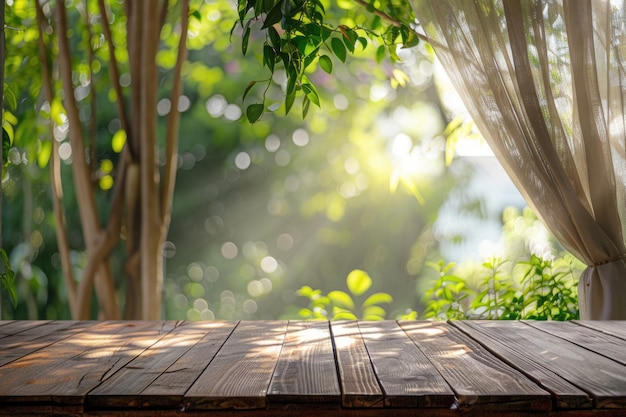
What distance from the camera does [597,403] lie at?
947 mm

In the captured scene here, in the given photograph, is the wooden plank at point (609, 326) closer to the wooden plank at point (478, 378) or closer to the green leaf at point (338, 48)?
the wooden plank at point (478, 378)

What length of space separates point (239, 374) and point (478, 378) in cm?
38

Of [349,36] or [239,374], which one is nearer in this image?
[239,374]

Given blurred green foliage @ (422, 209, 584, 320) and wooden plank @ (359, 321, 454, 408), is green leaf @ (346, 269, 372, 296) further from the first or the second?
wooden plank @ (359, 321, 454, 408)

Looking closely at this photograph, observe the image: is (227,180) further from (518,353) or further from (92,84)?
(518,353)

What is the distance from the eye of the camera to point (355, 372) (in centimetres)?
111

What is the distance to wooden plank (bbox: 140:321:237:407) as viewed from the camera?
3.16 ft

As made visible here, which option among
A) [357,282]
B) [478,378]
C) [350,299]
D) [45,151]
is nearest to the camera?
[478,378]

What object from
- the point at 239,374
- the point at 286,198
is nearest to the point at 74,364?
the point at 239,374

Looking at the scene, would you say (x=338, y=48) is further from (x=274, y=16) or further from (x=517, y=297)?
(x=517, y=297)

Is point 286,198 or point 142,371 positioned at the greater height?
point 286,198

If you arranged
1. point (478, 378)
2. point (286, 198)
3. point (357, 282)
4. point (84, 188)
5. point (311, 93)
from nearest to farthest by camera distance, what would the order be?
point (478, 378) < point (311, 93) < point (357, 282) < point (84, 188) < point (286, 198)

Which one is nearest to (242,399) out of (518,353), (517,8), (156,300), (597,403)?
(597,403)

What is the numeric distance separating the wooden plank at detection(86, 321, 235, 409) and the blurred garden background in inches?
112
